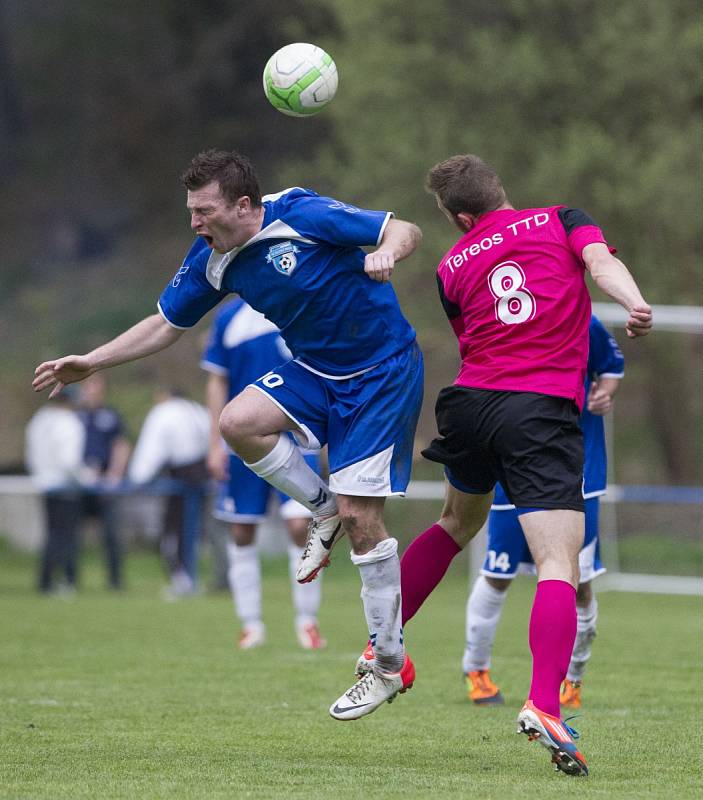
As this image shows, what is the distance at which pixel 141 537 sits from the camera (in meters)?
19.9

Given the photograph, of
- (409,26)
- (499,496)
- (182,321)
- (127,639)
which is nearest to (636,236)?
(409,26)

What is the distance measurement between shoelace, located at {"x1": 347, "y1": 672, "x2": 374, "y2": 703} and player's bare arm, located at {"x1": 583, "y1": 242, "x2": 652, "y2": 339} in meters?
1.64

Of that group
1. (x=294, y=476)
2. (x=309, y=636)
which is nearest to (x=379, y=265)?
(x=294, y=476)

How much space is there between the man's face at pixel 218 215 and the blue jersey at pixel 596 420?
1.90 m

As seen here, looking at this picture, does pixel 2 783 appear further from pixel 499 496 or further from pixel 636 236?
pixel 636 236

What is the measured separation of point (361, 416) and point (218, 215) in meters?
0.94

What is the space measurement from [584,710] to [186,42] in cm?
2514

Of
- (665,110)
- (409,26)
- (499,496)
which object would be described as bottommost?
(499,496)

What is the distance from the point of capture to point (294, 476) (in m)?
5.55

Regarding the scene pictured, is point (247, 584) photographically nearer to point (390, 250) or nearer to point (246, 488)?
point (246, 488)

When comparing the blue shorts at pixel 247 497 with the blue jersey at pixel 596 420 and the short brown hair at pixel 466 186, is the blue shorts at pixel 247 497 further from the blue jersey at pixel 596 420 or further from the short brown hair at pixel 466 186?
the short brown hair at pixel 466 186

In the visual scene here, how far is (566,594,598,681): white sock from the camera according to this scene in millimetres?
6512

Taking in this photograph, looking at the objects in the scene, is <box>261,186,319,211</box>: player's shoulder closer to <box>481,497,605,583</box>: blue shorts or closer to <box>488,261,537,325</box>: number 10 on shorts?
<box>488,261,537,325</box>: number 10 on shorts

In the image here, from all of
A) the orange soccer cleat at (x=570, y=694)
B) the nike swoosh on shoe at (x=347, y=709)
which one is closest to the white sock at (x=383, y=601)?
the nike swoosh on shoe at (x=347, y=709)
